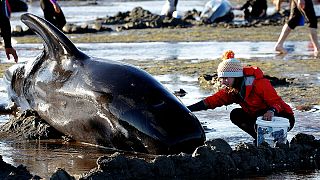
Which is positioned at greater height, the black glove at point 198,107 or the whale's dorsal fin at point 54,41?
the whale's dorsal fin at point 54,41

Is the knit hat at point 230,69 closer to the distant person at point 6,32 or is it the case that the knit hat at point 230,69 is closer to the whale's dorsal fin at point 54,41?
the whale's dorsal fin at point 54,41

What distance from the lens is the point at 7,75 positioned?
13102mm

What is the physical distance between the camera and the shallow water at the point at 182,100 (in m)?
10.1

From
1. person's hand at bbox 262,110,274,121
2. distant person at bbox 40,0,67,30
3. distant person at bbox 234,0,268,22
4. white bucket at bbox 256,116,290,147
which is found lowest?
distant person at bbox 234,0,268,22

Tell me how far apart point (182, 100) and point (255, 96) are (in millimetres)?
3786

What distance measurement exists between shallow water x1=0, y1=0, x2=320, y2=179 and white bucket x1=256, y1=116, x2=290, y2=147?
0.74 m

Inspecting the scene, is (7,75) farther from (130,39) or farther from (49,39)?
(130,39)

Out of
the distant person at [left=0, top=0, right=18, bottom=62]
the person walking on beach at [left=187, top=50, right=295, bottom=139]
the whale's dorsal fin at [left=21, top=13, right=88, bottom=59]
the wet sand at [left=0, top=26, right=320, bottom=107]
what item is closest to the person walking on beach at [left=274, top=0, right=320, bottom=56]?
the wet sand at [left=0, top=26, right=320, bottom=107]

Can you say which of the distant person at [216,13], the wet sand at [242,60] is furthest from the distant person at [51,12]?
A: the distant person at [216,13]

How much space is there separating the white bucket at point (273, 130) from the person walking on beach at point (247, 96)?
109mm

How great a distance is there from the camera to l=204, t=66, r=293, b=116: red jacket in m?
10.5

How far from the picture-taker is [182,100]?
14.4 metres

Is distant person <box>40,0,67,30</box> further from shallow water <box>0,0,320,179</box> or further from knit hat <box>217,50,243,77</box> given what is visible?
knit hat <box>217,50,243,77</box>

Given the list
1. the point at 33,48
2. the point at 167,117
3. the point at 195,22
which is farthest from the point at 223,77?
the point at 195,22
